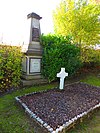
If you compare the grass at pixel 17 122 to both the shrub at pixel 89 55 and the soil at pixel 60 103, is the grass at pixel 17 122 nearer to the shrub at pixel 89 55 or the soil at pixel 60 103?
the soil at pixel 60 103

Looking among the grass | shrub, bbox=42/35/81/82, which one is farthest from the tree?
the grass

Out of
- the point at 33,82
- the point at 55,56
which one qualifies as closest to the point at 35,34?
the point at 55,56

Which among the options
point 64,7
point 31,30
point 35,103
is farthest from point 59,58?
point 64,7

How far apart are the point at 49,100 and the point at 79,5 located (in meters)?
7.02

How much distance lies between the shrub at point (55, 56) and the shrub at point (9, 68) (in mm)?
1400

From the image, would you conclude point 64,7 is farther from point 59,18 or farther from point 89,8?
point 89,8

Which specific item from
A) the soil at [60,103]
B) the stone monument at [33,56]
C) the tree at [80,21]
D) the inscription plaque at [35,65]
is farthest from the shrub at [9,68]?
the tree at [80,21]

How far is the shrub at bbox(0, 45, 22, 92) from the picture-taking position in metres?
6.76

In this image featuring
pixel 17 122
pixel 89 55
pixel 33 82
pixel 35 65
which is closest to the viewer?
pixel 17 122

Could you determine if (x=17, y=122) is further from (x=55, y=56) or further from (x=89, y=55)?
(x=89, y=55)

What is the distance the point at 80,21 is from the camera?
393 inches

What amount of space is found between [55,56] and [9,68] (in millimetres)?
2286

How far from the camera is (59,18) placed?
10.4 m

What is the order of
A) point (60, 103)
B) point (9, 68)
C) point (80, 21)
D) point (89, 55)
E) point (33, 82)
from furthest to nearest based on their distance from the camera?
1. point (89, 55)
2. point (80, 21)
3. point (33, 82)
4. point (9, 68)
5. point (60, 103)
